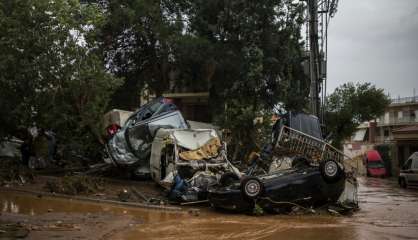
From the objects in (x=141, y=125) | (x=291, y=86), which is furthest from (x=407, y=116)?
(x=141, y=125)

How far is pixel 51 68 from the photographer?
17234 mm

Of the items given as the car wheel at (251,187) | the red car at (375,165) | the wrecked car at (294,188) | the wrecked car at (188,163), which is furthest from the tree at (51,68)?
the red car at (375,165)

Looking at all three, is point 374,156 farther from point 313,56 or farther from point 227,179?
point 227,179

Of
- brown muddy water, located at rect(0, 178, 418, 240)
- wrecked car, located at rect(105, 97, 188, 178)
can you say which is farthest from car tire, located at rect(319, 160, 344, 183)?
wrecked car, located at rect(105, 97, 188, 178)

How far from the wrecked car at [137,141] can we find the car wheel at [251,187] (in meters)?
6.00

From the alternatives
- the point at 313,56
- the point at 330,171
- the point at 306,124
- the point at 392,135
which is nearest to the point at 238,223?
the point at 330,171

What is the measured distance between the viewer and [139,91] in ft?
87.8

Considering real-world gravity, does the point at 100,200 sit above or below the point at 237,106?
below

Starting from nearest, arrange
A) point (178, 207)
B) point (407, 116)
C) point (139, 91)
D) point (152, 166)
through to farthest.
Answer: point (178, 207) → point (152, 166) → point (139, 91) → point (407, 116)

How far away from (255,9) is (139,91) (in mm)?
8480

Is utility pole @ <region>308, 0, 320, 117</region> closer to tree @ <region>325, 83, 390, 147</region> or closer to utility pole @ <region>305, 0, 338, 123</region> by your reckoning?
utility pole @ <region>305, 0, 338, 123</region>

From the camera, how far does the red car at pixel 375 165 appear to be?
37.8m

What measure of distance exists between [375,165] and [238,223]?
97.3 ft

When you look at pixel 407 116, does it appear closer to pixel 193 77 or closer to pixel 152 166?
pixel 193 77
